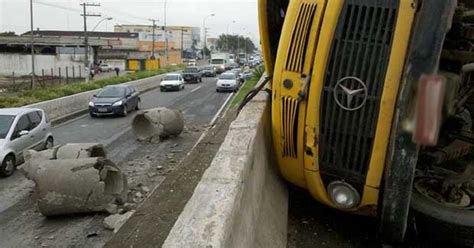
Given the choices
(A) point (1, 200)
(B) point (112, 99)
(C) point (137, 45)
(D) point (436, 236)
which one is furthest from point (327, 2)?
(C) point (137, 45)

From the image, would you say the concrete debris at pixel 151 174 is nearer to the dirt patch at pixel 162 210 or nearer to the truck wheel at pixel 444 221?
the dirt patch at pixel 162 210

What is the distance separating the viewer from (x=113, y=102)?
86.9 feet

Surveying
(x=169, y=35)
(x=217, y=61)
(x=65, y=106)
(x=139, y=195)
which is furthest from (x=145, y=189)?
(x=169, y=35)

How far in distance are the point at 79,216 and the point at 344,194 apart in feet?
23.9

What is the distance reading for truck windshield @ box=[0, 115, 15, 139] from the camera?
1452cm

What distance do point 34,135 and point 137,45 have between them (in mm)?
94528

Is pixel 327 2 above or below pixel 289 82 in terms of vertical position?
above

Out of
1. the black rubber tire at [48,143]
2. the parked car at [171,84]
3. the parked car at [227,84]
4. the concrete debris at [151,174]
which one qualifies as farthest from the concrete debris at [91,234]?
the parked car at [171,84]

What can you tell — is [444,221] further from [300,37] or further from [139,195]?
[139,195]

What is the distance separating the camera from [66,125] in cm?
2394

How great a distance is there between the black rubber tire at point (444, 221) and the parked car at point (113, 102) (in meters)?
23.1

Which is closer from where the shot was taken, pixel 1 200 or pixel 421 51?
pixel 421 51

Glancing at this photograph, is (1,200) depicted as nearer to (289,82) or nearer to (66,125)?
(289,82)

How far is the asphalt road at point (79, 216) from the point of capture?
30.7 feet
